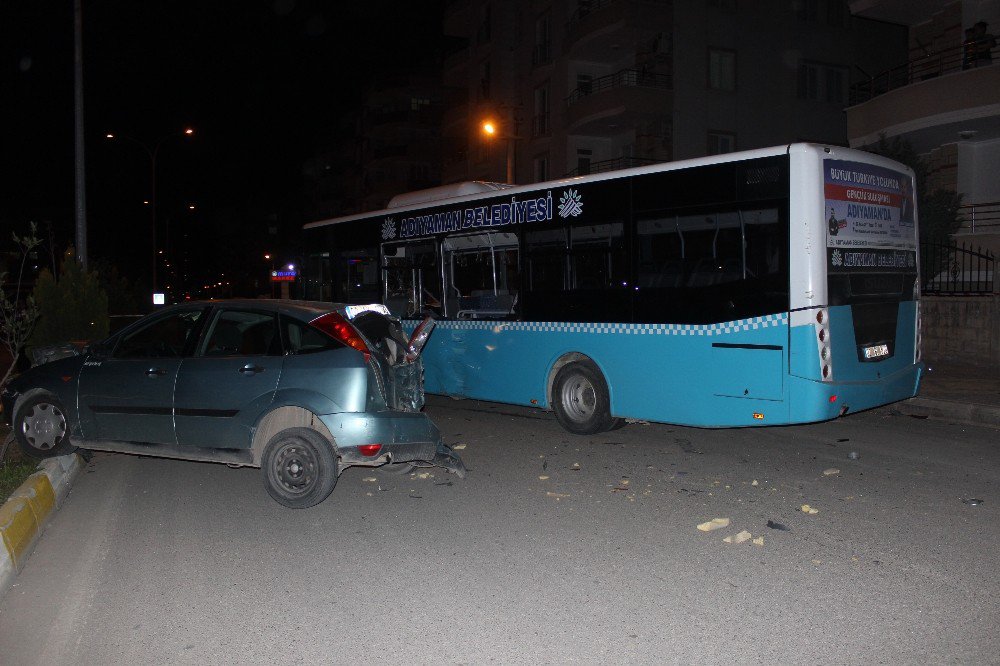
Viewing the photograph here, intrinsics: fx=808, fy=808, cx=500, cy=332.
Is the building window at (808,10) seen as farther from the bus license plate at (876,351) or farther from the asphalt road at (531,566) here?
the asphalt road at (531,566)

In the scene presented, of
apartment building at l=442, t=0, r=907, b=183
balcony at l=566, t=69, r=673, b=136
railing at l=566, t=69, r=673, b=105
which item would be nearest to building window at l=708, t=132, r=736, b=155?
apartment building at l=442, t=0, r=907, b=183

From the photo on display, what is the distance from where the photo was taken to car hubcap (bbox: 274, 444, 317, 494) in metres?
6.59

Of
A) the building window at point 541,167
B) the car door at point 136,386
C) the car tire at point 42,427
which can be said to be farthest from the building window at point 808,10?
the car tire at point 42,427

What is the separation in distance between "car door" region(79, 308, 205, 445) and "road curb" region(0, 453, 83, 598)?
0.45 m

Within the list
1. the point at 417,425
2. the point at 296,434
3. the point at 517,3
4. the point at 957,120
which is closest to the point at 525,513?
the point at 417,425

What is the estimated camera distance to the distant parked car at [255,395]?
21.6 feet

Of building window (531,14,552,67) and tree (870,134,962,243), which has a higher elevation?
building window (531,14,552,67)

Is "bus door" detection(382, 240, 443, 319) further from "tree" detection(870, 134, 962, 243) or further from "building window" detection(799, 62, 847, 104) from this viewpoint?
"building window" detection(799, 62, 847, 104)

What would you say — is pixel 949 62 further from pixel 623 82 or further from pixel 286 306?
pixel 286 306

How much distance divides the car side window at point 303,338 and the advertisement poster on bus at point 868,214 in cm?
472

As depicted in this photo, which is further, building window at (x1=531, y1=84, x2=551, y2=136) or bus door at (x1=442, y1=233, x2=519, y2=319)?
building window at (x1=531, y1=84, x2=551, y2=136)

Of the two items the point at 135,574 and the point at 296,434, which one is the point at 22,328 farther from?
the point at 135,574

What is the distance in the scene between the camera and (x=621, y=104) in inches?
1102

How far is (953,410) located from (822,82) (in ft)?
78.1
